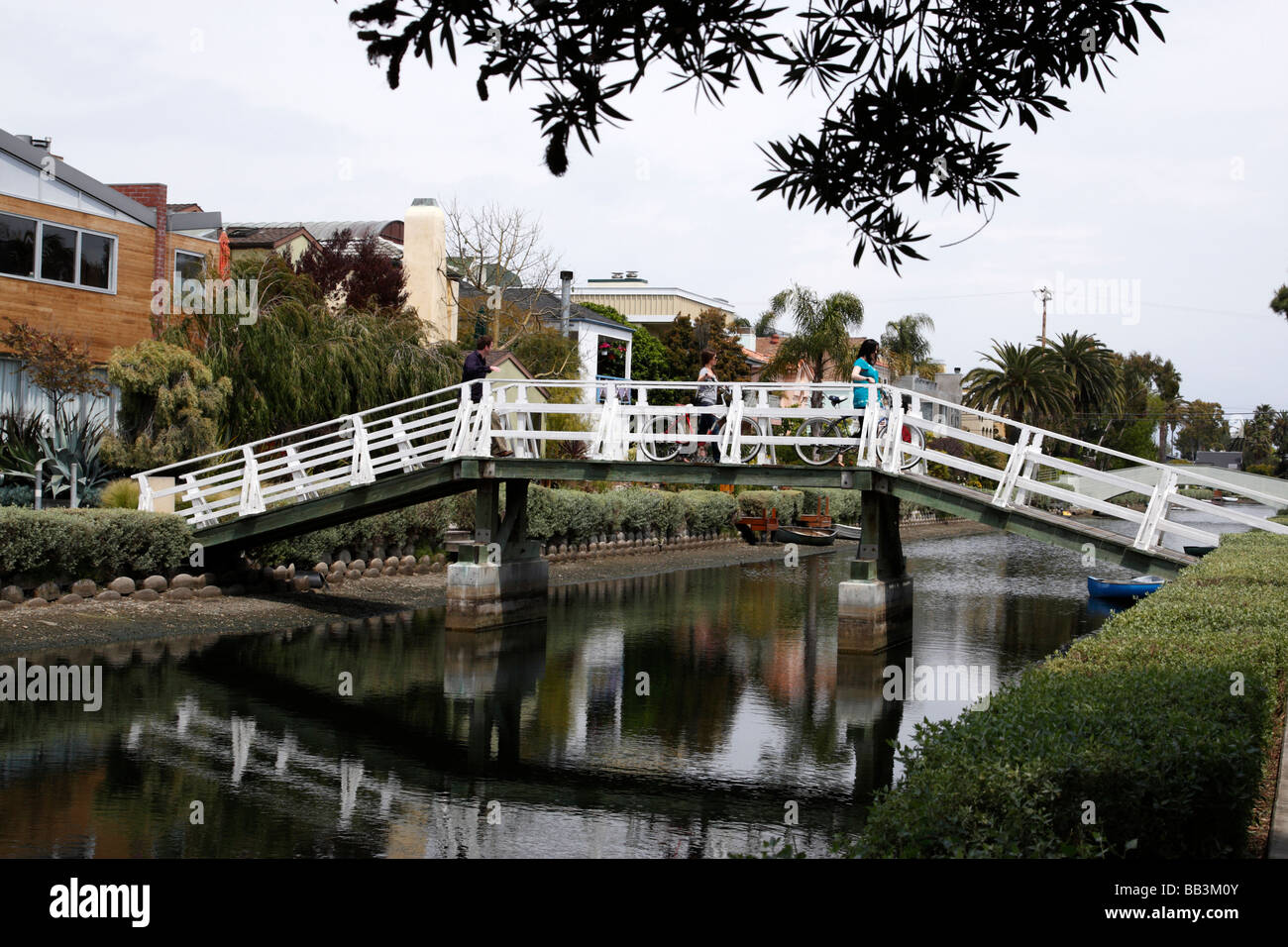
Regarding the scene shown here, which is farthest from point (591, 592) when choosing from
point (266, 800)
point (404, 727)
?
point (266, 800)

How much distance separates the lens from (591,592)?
28.5m

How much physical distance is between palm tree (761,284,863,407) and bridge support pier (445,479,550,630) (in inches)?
1275

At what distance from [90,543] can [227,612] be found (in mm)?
2764

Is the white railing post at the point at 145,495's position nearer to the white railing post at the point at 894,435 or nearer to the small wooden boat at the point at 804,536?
the white railing post at the point at 894,435

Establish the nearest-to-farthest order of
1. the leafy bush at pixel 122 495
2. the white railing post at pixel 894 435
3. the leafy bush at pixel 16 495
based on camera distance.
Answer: the white railing post at pixel 894 435
the leafy bush at pixel 16 495
the leafy bush at pixel 122 495

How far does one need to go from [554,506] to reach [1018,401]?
52.4 metres

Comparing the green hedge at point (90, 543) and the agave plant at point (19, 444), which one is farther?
the agave plant at point (19, 444)

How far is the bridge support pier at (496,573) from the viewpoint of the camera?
21.4 meters

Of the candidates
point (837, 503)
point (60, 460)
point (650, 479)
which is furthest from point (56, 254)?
point (837, 503)

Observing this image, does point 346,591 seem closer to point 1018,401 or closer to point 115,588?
point 115,588

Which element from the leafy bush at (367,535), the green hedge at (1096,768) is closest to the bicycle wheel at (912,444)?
the leafy bush at (367,535)

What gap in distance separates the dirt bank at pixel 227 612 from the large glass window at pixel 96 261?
312 inches

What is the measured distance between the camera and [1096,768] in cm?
598

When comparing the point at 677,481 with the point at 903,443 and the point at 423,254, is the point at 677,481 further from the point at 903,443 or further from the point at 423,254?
the point at 423,254
